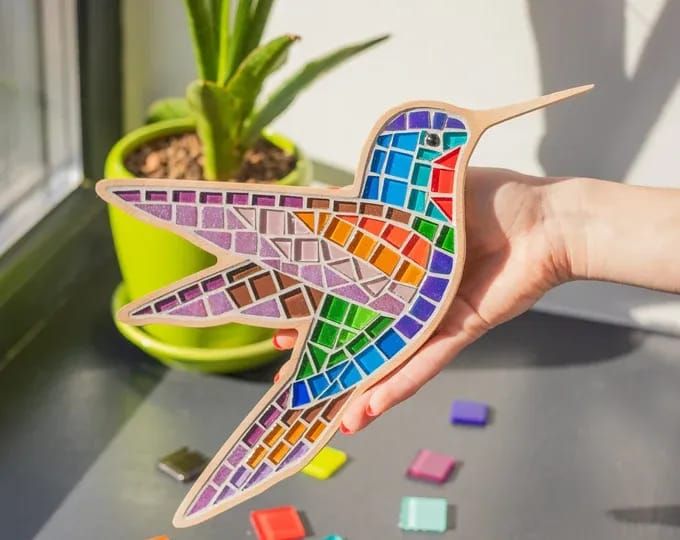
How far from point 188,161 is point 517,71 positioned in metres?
0.32

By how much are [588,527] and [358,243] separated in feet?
1.11

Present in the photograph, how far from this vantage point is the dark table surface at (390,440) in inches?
31.7

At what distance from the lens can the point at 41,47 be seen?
40.1 inches

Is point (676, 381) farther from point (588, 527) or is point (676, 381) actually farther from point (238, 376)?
point (238, 376)

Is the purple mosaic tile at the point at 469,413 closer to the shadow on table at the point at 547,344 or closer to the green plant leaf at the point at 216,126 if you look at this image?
the shadow on table at the point at 547,344

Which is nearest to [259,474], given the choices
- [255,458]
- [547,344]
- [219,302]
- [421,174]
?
[255,458]

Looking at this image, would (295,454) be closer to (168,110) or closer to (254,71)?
(254,71)

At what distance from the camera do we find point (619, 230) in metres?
0.70

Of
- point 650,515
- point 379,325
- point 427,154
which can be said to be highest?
point 427,154

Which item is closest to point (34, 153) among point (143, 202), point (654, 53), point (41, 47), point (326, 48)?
point (41, 47)

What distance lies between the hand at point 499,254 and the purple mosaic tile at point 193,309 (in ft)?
0.28

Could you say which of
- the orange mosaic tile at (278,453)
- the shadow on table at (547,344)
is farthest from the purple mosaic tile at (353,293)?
the shadow on table at (547,344)

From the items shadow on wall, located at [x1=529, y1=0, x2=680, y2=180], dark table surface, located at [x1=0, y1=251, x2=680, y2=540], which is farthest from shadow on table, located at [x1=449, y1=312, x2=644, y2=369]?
shadow on wall, located at [x1=529, y1=0, x2=680, y2=180]

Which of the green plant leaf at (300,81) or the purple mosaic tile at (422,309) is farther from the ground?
the green plant leaf at (300,81)
